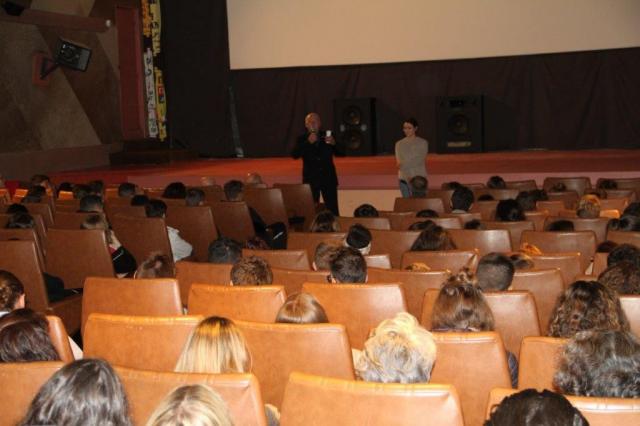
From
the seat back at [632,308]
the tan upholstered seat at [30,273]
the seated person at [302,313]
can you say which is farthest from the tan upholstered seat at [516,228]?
the seated person at [302,313]

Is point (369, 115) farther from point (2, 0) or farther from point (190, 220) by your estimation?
point (190, 220)

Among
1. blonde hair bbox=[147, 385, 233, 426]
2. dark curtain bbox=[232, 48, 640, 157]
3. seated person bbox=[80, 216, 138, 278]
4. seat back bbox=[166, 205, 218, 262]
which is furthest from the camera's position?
dark curtain bbox=[232, 48, 640, 157]

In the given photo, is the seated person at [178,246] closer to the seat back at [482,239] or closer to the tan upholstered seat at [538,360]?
the seat back at [482,239]

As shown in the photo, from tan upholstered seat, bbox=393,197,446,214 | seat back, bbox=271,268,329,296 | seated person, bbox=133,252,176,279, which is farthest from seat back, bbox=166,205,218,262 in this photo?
seat back, bbox=271,268,329,296

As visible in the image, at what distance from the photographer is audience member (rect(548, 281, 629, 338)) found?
3281mm

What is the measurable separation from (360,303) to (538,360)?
1.22m

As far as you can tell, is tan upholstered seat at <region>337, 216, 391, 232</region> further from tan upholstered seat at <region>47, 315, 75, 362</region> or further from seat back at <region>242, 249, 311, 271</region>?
tan upholstered seat at <region>47, 315, 75, 362</region>

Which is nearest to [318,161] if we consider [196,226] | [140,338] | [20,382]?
[196,226]

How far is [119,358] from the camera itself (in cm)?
318

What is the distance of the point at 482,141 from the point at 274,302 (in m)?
12.5

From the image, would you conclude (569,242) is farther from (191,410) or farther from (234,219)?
(191,410)

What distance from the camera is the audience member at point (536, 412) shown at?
1810 millimetres

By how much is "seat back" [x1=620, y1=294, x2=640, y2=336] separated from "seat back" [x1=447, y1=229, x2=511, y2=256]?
82.6 inches

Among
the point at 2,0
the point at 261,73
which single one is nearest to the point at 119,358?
the point at 2,0
